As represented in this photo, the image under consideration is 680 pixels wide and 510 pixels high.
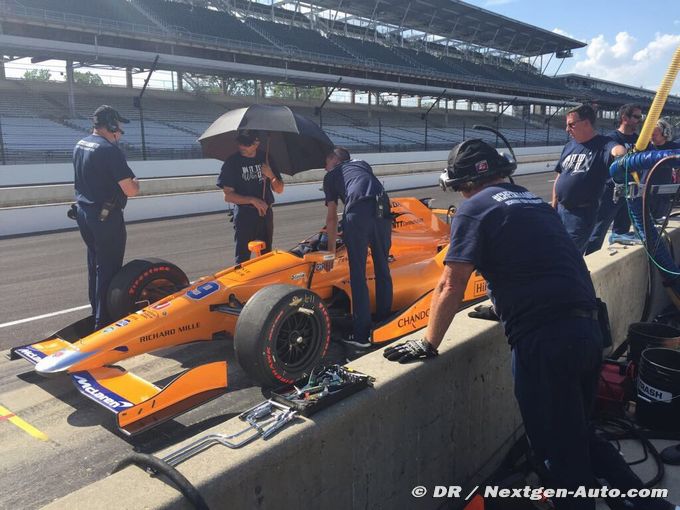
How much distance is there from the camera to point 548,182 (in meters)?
22.5

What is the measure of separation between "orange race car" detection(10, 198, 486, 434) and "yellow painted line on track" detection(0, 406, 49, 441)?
33 cm

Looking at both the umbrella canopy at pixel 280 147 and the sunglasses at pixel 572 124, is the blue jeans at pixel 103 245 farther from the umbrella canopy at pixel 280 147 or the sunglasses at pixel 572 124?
the sunglasses at pixel 572 124

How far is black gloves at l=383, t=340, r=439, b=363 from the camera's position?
2389mm

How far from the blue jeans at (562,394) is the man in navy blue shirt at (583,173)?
2861 millimetres

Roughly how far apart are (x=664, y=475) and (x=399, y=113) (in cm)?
4739

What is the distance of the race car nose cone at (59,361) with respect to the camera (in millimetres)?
3289

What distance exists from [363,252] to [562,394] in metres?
2.44

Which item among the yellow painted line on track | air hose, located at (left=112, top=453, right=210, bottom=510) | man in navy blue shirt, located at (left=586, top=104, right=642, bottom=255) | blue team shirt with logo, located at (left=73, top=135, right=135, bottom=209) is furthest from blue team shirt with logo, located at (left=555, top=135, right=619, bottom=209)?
the yellow painted line on track

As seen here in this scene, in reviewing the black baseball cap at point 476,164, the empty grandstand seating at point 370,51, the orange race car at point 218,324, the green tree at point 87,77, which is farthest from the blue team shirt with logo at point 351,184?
the green tree at point 87,77

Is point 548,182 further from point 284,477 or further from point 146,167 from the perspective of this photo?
point 284,477

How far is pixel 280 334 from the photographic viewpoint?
142 inches

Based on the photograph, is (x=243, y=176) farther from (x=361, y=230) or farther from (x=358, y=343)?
(x=358, y=343)

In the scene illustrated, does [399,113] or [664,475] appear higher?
[399,113]

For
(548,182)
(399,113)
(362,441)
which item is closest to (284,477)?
(362,441)
